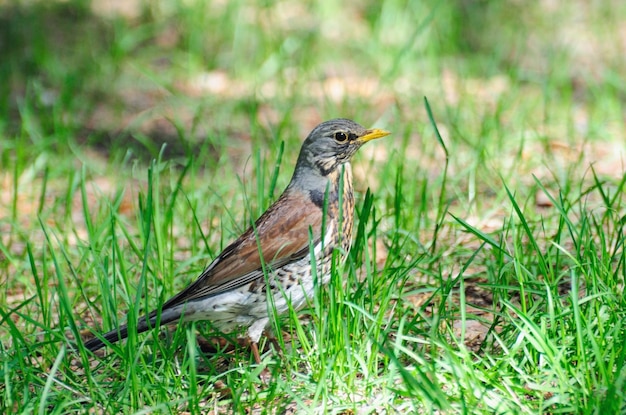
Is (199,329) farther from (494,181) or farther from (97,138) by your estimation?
(97,138)

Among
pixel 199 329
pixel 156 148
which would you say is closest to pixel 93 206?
pixel 156 148

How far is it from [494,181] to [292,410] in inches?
107

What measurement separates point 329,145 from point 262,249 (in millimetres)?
628

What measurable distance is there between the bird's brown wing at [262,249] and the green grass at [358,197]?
0.66 feet

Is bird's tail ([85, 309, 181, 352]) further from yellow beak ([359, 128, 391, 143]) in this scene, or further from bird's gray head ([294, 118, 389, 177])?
yellow beak ([359, 128, 391, 143])

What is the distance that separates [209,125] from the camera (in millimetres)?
6949

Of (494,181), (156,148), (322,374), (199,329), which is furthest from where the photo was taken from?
(156,148)

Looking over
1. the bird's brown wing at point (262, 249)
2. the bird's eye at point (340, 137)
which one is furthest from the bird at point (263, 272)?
the bird's eye at point (340, 137)

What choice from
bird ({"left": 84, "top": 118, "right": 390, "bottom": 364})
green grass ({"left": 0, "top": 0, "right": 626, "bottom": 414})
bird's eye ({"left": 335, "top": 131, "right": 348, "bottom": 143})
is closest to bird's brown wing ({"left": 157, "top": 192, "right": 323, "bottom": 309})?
bird ({"left": 84, "top": 118, "right": 390, "bottom": 364})

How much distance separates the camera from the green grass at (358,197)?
324cm

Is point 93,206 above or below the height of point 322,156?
below

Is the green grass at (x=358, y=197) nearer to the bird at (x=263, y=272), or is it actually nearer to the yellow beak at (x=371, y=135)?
the bird at (x=263, y=272)

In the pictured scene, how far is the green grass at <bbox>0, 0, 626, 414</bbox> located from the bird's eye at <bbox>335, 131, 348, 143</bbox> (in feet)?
0.91

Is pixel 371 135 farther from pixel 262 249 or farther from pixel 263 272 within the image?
pixel 263 272
